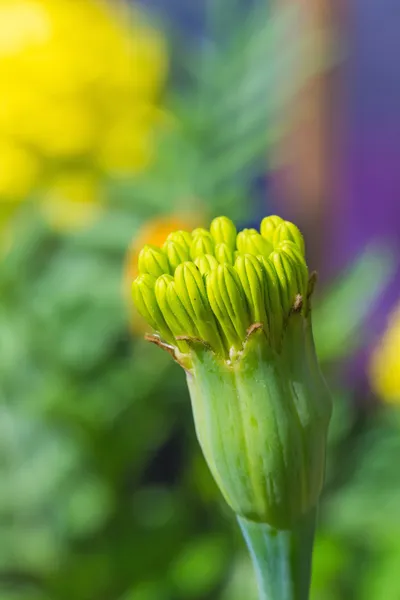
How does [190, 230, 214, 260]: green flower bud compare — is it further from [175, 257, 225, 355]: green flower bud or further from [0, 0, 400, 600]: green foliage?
[0, 0, 400, 600]: green foliage

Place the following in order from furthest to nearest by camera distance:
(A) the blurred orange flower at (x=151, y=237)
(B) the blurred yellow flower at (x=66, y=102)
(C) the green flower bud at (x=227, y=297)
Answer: (B) the blurred yellow flower at (x=66, y=102) → (A) the blurred orange flower at (x=151, y=237) → (C) the green flower bud at (x=227, y=297)

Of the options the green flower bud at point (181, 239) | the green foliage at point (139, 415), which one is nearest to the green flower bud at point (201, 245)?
the green flower bud at point (181, 239)

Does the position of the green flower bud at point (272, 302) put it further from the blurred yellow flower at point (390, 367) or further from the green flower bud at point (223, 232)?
the blurred yellow flower at point (390, 367)

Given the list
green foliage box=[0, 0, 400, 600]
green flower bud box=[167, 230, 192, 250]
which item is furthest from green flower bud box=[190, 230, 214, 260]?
green foliage box=[0, 0, 400, 600]

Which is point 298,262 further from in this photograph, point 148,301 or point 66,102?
point 66,102

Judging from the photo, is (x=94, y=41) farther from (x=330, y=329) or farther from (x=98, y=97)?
(x=330, y=329)

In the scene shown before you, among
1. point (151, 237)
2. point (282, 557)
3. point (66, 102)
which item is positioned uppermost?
point (66, 102)

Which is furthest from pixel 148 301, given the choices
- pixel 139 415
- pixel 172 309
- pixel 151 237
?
pixel 139 415
